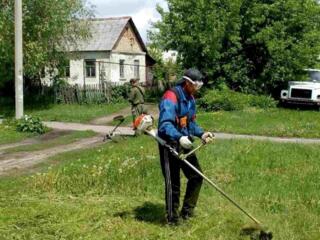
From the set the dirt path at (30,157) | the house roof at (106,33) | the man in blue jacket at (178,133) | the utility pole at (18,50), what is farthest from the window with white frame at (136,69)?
the man in blue jacket at (178,133)

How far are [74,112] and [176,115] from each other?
1821 centimetres

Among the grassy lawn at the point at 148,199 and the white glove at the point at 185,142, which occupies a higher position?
the white glove at the point at 185,142

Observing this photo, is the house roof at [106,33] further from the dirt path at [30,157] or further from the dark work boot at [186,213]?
the dark work boot at [186,213]

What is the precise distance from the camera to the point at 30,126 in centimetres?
1725

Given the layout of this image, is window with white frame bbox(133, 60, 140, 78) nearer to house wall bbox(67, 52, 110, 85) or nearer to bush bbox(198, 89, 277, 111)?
house wall bbox(67, 52, 110, 85)

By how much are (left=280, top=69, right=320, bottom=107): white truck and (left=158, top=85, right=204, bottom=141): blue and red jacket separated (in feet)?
55.3

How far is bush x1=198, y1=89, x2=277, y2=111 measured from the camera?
75.7 feet

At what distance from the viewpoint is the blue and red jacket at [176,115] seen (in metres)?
5.95

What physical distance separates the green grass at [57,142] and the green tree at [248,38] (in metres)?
9.73

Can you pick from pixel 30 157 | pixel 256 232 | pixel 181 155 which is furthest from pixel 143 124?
pixel 30 157

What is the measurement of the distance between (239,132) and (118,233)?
11.2 meters

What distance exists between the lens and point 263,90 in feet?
85.4

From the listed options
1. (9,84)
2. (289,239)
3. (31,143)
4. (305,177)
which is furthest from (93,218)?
(9,84)

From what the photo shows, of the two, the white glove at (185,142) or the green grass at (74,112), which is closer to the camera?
the white glove at (185,142)
